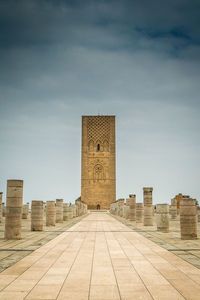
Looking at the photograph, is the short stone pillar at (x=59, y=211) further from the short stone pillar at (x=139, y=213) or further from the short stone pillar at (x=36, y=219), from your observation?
the short stone pillar at (x=36, y=219)

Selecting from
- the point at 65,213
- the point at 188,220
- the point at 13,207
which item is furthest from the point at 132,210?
the point at 13,207

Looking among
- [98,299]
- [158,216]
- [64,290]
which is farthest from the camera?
[158,216]

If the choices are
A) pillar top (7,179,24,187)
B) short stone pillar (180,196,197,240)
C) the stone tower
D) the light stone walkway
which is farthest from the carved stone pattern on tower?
the light stone walkway

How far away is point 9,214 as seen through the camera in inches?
295

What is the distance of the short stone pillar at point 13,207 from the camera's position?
288 inches

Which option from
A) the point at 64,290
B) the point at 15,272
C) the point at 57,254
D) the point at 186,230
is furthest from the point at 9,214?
the point at 64,290

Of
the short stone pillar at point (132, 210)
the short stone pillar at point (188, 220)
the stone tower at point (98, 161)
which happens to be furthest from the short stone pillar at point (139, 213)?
the stone tower at point (98, 161)

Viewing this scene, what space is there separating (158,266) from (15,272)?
191cm

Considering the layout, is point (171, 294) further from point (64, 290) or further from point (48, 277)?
point (48, 277)

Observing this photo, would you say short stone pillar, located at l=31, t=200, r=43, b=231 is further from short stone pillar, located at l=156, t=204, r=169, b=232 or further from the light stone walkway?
the light stone walkway

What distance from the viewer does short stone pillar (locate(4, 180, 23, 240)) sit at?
7.32 metres

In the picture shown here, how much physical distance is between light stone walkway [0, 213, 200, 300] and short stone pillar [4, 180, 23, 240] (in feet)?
7.90

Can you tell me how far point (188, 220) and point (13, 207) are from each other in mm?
4537

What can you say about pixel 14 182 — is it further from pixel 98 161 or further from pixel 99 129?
pixel 99 129
